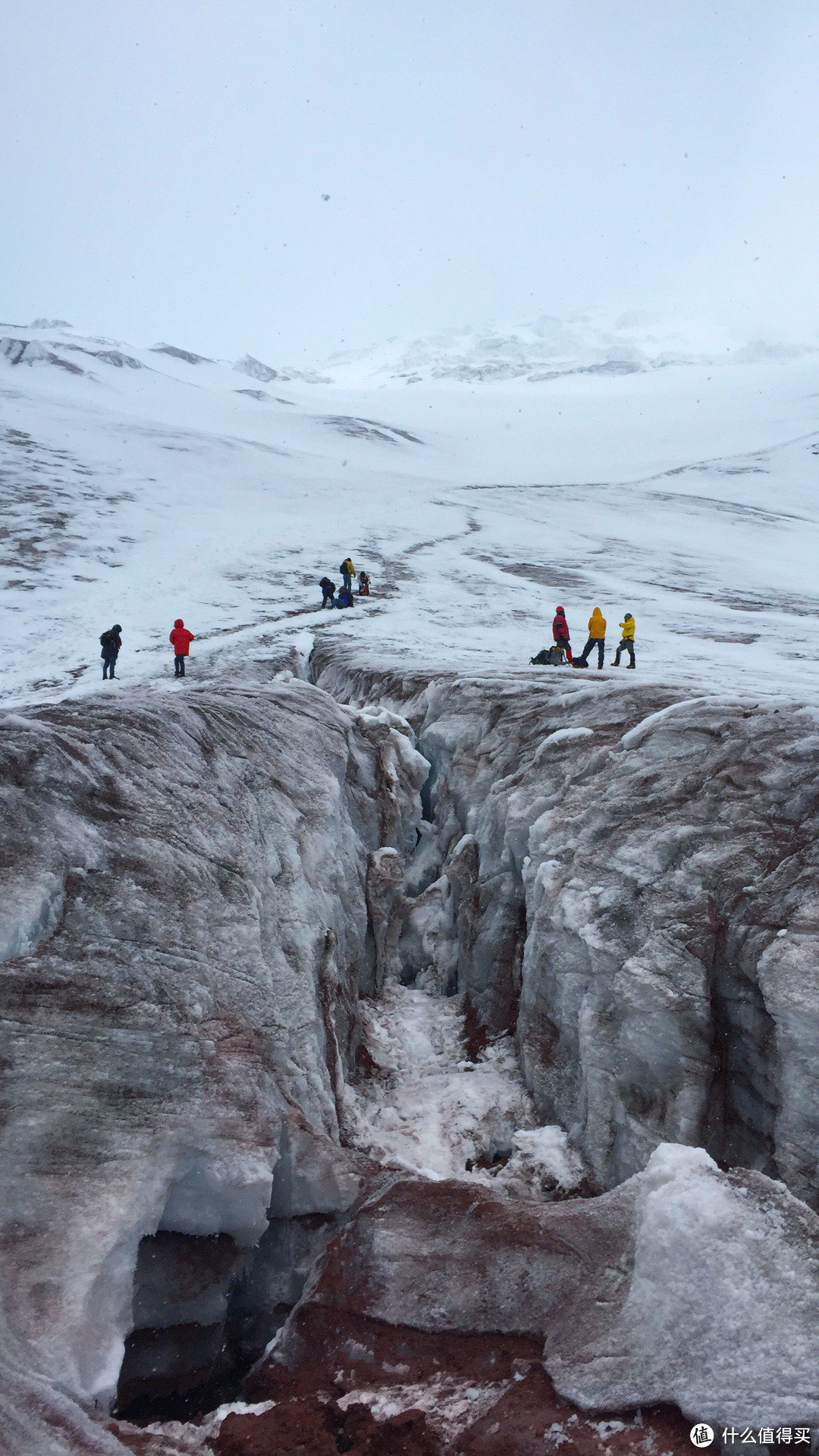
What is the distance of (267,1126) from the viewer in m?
5.97

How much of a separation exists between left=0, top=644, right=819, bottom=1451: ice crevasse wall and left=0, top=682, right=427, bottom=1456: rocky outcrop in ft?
0.08

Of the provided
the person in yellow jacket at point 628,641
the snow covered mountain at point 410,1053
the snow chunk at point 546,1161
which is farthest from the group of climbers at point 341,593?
the snow chunk at point 546,1161

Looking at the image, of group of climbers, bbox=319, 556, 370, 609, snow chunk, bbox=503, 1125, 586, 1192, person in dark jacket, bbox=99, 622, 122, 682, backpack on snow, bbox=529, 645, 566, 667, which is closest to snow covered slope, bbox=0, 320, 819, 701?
group of climbers, bbox=319, 556, 370, 609

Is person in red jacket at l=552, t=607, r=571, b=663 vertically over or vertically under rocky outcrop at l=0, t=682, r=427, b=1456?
over

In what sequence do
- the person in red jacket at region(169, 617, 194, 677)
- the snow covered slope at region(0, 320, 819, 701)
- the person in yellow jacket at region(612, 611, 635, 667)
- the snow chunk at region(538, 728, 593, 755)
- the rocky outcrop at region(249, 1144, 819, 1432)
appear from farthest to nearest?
the snow covered slope at region(0, 320, 819, 701)
the person in yellow jacket at region(612, 611, 635, 667)
the person in red jacket at region(169, 617, 194, 677)
the snow chunk at region(538, 728, 593, 755)
the rocky outcrop at region(249, 1144, 819, 1432)

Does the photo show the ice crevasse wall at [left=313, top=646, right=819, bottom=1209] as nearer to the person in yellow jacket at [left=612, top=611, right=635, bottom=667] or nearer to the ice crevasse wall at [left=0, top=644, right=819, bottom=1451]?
the ice crevasse wall at [left=0, top=644, right=819, bottom=1451]

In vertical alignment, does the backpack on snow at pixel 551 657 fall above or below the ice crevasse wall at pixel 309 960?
above

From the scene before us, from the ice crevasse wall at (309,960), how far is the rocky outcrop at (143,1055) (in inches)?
1.0

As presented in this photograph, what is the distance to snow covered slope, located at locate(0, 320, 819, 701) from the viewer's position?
23.2 meters

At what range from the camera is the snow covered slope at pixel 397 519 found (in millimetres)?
23203

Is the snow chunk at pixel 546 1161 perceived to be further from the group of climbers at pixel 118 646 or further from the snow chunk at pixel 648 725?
the group of climbers at pixel 118 646

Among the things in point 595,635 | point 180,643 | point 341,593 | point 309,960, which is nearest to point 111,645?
point 180,643

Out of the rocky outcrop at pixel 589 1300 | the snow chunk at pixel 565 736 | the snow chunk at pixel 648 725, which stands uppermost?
the snow chunk at pixel 648 725

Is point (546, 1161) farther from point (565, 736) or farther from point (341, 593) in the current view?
point (341, 593)
